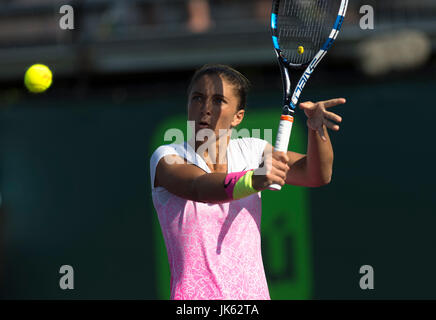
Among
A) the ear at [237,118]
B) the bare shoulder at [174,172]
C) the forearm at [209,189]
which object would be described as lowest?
the forearm at [209,189]

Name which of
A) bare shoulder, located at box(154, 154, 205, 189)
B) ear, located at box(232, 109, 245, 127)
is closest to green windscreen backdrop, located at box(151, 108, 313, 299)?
ear, located at box(232, 109, 245, 127)

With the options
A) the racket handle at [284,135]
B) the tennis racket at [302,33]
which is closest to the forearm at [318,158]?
the racket handle at [284,135]

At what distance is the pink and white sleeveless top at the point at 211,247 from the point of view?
2414 millimetres

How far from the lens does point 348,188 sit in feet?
18.8

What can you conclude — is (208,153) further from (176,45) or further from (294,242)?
(176,45)

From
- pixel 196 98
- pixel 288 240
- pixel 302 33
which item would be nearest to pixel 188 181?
pixel 196 98

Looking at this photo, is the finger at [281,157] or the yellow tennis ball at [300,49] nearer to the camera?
the finger at [281,157]

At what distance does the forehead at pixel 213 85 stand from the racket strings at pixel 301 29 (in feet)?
1.45

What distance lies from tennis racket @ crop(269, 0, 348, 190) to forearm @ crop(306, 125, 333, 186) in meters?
0.24

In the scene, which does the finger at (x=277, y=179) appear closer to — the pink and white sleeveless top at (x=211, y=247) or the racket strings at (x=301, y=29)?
the pink and white sleeveless top at (x=211, y=247)

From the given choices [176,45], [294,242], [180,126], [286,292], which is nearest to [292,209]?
[294,242]
